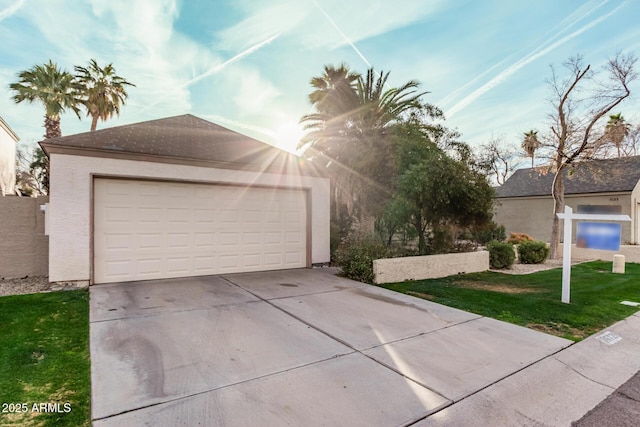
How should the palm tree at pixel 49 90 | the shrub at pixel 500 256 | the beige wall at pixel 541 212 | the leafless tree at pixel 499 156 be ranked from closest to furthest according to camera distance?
the shrub at pixel 500 256
the palm tree at pixel 49 90
the beige wall at pixel 541 212
the leafless tree at pixel 499 156

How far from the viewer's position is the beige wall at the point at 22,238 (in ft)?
24.6

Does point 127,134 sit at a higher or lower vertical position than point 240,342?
higher

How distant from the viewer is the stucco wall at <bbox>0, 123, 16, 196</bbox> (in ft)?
45.2

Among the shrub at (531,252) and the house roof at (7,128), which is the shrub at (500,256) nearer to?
the shrub at (531,252)

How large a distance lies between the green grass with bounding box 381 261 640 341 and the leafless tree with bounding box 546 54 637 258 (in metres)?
5.78

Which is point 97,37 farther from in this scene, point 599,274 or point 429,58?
point 599,274

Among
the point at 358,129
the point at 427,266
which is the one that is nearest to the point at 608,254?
the point at 427,266

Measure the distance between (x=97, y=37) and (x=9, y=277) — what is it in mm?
6927

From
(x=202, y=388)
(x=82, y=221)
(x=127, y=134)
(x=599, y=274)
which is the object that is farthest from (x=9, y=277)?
(x=599, y=274)

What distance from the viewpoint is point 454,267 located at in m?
10.2

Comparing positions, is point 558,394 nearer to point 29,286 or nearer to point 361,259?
point 361,259

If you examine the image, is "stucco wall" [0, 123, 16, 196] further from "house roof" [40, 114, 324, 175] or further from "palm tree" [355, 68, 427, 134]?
"palm tree" [355, 68, 427, 134]

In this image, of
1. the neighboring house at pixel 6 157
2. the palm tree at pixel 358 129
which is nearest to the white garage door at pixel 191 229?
the palm tree at pixel 358 129

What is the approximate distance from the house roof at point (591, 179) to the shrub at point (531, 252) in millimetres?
4729
